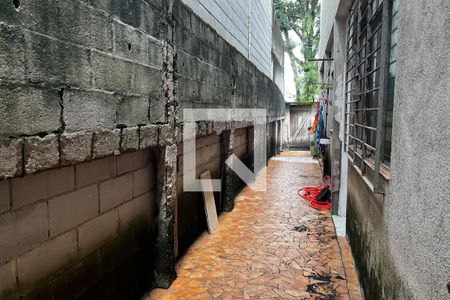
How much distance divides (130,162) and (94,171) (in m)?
0.63

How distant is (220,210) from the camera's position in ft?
23.5

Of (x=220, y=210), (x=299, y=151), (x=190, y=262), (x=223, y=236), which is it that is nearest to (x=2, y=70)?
(x=190, y=262)

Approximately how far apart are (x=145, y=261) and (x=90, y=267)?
1.06 metres

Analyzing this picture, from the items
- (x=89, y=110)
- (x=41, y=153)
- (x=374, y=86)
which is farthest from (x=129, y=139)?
(x=374, y=86)

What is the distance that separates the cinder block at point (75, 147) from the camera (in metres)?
2.33

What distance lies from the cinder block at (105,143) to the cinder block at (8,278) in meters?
0.91

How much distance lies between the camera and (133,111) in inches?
127

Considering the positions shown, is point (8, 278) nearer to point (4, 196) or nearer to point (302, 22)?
point (4, 196)

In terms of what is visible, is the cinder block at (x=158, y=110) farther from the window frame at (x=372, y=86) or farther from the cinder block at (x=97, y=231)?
the window frame at (x=372, y=86)

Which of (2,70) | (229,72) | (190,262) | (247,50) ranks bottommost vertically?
(190,262)

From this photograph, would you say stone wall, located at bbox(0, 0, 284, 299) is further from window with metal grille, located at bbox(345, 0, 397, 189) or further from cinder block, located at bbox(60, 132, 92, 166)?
window with metal grille, located at bbox(345, 0, 397, 189)

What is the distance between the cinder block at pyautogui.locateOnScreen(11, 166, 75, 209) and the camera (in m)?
2.23

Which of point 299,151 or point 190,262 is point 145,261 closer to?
point 190,262

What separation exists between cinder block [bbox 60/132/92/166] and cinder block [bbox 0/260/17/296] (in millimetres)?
697
